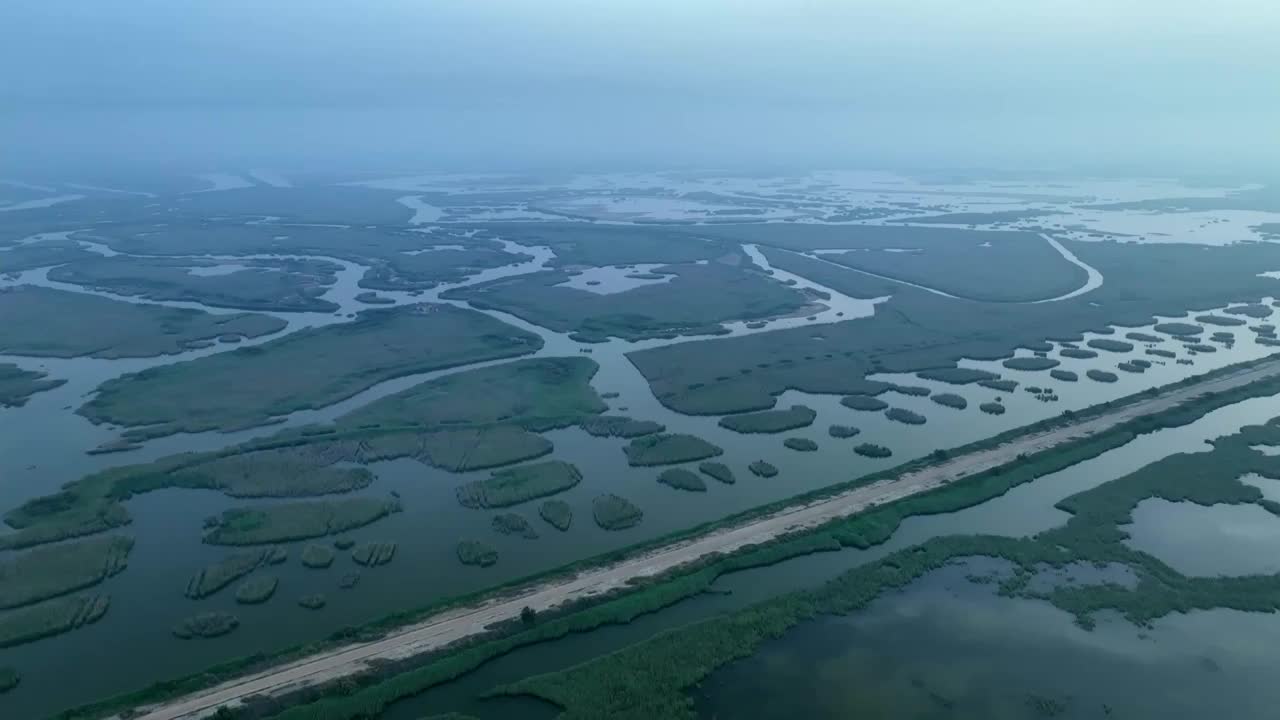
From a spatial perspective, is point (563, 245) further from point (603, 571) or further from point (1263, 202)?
point (1263, 202)

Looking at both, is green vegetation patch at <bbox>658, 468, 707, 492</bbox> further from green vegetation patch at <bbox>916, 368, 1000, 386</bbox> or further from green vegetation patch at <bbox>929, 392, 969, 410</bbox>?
green vegetation patch at <bbox>916, 368, 1000, 386</bbox>

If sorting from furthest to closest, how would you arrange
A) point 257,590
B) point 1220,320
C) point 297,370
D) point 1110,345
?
1. point 1220,320
2. point 1110,345
3. point 297,370
4. point 257,590

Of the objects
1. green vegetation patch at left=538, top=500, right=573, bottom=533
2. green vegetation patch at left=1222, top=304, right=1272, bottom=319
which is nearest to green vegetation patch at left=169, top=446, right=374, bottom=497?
green vegetation patch at left=538, top=500, right=573, bottom=533

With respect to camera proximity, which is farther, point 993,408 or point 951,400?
point 951,400

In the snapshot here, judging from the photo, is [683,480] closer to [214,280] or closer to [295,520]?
[295,520]

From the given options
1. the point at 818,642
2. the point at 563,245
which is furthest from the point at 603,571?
the point at 563,245

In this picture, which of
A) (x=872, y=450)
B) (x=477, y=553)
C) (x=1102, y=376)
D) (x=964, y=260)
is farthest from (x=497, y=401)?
(x=964, y=260)
